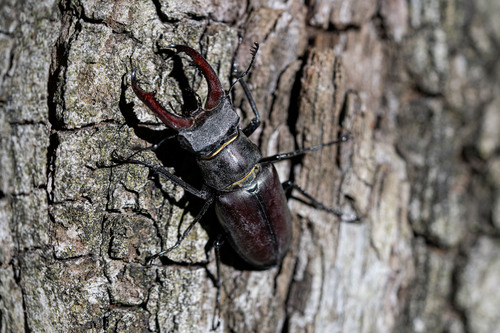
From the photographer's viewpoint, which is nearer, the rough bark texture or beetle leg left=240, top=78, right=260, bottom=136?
the rough bark texture

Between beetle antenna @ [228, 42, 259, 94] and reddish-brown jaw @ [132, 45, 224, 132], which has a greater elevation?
beetle antenna @ [228, 42, 259, 94]

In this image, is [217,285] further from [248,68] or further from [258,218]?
[248,68]

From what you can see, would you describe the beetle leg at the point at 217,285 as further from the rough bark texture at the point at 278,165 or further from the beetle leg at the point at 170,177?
the beetle leg at the point at 170,177

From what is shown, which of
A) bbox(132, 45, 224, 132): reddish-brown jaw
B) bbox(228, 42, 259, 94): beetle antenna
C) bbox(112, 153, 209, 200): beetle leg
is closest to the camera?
bbox(132, 45, 224, 132): reddish-brown jaw

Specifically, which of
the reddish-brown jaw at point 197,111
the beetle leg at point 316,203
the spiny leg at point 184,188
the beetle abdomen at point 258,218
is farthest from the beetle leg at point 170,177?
the beetle leg at point 316,203

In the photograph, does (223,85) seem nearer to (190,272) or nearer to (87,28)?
(87,28)

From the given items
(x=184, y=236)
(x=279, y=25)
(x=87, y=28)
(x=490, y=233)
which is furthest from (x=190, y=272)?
(x=490, y=233)

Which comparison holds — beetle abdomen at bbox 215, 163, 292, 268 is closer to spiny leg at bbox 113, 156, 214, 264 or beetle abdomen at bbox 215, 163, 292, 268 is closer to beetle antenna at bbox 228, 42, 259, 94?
spiny leg at bbox 113, 156, 214, 264

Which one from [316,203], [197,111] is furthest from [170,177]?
[316,203]

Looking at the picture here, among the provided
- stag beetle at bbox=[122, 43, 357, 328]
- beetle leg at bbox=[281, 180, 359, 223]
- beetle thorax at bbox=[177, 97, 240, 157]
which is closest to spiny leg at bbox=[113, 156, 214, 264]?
stag beetle at bbox=[122, 43, 357, 328]
